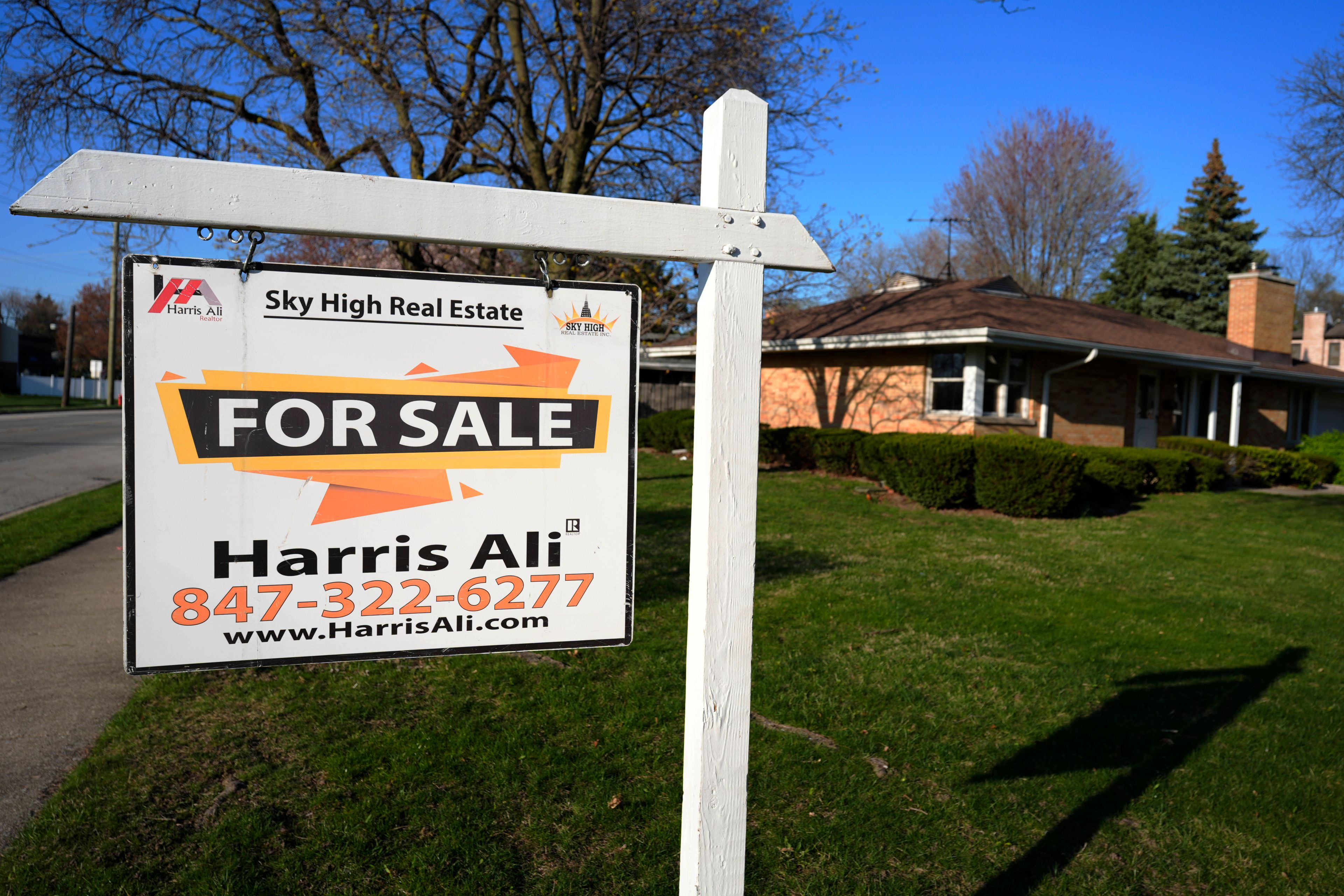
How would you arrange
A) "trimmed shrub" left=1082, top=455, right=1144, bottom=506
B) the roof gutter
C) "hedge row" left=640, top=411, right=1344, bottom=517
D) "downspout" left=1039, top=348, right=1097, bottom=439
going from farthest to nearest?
"downspout" left=1039, top=348, right=1097, bottom=439
the roof gutter
"trimmed shrub" left=1082, top=455, right=1144, bottom=506
"hedge row" left=640, top=411, right=1344, bottom=517

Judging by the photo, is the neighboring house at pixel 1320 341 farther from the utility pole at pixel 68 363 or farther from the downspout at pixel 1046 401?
the utility pole at pixel 68 363

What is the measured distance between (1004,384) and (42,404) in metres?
50.8

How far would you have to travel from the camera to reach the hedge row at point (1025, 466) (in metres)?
12.4

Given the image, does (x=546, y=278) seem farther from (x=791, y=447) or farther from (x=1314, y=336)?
(x=1314, y=336)

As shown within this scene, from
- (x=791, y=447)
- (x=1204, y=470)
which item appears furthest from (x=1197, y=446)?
(x=791, y=447)

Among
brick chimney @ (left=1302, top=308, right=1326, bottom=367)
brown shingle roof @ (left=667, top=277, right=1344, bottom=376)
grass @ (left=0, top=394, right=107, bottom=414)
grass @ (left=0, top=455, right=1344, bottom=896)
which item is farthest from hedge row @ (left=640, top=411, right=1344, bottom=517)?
brick chimney @ (left=1302, top=308, right=1326, bottom=367)

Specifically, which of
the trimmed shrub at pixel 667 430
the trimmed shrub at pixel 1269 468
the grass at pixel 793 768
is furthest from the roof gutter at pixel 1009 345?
the grass at pixel 793 768

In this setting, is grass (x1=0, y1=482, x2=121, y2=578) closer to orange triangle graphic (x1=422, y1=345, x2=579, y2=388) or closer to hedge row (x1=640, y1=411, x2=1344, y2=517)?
orange triangle graphic (x1=422, y1=345, x2=579, y2=388)

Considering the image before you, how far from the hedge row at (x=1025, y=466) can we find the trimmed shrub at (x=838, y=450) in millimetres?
19

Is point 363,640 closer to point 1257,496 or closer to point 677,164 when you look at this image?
point 677,164

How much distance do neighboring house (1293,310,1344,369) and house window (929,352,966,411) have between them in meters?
45.7

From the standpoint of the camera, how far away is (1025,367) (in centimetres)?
1720

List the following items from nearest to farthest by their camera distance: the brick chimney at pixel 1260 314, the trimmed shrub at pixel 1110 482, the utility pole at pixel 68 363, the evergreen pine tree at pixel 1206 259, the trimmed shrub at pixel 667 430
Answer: the trimmed shrub at pixel 1110 482 → the trimmed shrub at pixel 667 430 → the brick chimney at pixel 1260 314 → the evergreen pine tree at pixel 1206 259 → the utility pole at pixel 68 363

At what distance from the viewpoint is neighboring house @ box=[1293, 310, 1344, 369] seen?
5334 cm
